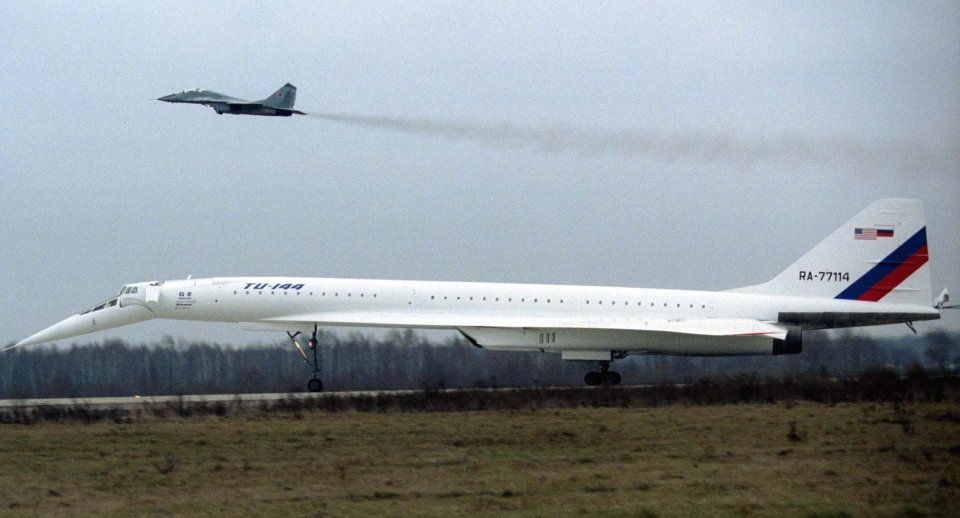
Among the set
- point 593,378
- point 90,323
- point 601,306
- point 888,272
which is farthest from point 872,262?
point 90,323

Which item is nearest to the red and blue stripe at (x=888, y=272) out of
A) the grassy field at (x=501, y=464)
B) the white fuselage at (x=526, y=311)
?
the white fuselage at (x=526, y=311)

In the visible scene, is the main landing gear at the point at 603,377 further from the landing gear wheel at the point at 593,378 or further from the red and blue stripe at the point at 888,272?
the red and blue stripe at the point at 888,272

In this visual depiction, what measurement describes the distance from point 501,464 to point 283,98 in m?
15.0

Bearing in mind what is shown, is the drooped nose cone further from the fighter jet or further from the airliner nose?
the fighter jet

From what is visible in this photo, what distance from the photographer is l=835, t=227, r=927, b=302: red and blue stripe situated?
27.6 metres

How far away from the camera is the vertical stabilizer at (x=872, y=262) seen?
2759 centimetres

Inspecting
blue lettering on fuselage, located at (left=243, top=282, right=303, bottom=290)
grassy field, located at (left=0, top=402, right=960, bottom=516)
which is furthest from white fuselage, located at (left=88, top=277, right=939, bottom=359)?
grassy field, located at (left=0, top=402, right=960, bottom=516)

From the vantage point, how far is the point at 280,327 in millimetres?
26969

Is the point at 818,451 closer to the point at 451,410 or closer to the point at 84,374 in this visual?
the point at 451,410

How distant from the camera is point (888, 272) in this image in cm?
2764

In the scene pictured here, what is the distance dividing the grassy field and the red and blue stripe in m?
8.69

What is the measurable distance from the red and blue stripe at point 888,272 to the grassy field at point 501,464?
8687mm

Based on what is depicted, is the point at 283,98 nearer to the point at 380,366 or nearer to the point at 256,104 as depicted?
the point at 256,104

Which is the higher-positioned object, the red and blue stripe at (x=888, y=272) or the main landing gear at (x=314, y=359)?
the red and blue stripe at (x=888, y=272)
